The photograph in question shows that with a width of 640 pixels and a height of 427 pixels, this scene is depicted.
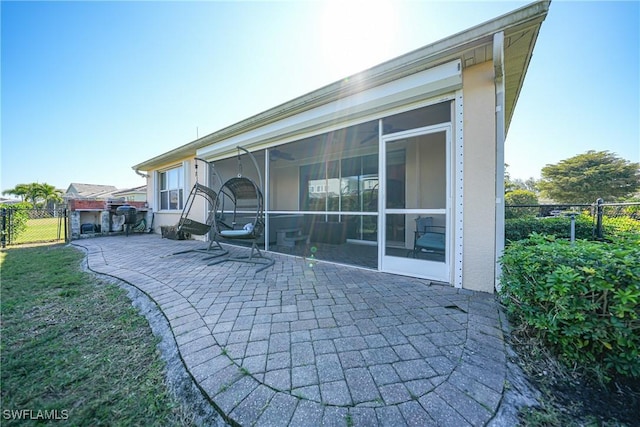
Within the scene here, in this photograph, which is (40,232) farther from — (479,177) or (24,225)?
(479,177)

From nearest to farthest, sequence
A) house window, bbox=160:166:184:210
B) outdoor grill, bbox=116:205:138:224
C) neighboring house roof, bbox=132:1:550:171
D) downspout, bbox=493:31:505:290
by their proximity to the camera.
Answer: neighboring house roof, bbox=132:1:550:171 < downspout, bbox=493:31:505:290 < outdoor grill, bbox=116:205:138:224 < house window, bbox=160:166:184:210

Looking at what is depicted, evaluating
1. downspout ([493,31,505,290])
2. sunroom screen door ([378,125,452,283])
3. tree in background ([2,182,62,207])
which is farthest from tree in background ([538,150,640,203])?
tree in background ([2,182,62,207])

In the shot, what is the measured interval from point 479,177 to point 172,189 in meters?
9.10

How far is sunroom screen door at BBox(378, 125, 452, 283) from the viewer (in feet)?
10.1

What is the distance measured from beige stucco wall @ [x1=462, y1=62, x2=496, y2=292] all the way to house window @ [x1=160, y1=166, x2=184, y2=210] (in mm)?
8013

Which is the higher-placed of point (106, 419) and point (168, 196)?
point (168, 196)

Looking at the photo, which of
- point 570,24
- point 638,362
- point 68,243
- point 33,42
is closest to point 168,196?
point 68,243

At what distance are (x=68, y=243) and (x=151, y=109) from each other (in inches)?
206

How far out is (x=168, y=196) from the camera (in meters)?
8.40

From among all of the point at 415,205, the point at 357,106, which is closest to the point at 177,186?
the point at 357,106

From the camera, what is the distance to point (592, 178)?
1656 cm

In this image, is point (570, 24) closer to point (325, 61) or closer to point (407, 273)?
point (325, 61)

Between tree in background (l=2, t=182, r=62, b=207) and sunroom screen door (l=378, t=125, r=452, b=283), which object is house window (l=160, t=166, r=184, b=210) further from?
tree in background (l=2, t=182, r=62, b=207)

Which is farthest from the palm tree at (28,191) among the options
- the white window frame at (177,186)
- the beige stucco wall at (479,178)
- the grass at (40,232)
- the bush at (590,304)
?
the bush at (590,304)
